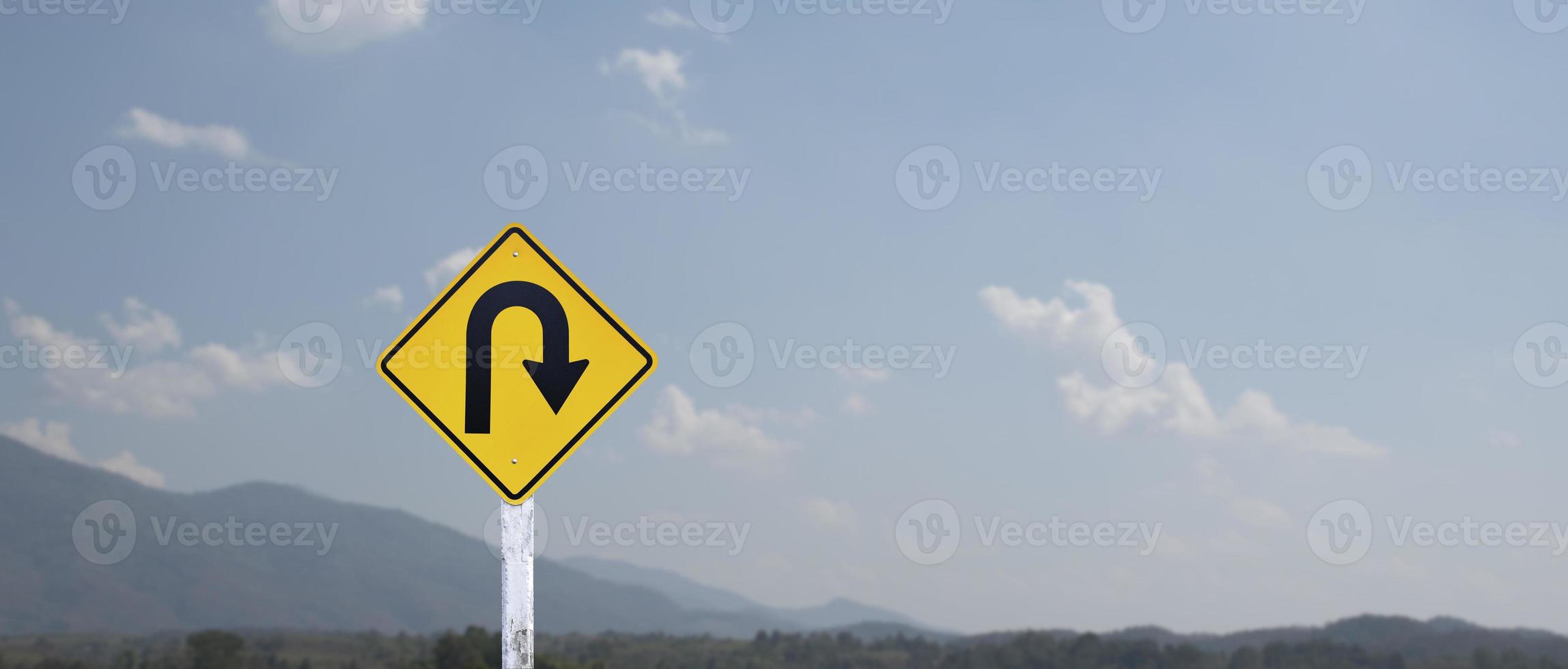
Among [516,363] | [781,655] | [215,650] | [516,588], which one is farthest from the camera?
[781,655]

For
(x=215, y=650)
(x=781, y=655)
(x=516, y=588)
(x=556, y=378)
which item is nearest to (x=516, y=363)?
(x=556, y=378)

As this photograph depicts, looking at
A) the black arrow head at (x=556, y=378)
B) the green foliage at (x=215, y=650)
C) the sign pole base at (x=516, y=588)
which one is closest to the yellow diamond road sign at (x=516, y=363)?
the black arrow head at (x=556, y=378)

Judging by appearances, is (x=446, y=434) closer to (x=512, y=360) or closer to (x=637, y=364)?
(x=512, y=360)

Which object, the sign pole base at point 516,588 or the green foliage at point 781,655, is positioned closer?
the sign pole base at point 516,588

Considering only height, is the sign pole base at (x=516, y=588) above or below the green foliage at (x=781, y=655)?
below

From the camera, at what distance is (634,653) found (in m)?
78.4

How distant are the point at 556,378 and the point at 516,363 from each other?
0.23m

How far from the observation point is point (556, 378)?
6383 millimetres

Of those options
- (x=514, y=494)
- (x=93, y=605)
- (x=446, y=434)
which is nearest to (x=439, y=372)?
(x=446, y=434)

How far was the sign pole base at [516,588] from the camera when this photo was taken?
593 centimetres

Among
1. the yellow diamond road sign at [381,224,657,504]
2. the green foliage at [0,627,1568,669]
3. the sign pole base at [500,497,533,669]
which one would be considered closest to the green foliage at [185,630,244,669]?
the green foliage at [0,627,1568,669]

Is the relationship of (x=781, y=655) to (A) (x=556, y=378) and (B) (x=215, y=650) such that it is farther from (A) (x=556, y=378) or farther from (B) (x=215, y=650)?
(A) (x=556, y=378)

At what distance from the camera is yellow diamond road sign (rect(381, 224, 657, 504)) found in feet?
20.5

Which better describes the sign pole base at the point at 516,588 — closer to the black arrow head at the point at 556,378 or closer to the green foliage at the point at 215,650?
the black arrow head at the point at 556,378
